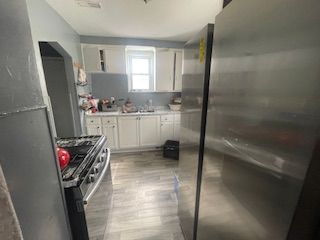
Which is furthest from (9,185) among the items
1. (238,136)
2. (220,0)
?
(220,0)

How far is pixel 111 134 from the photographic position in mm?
3188

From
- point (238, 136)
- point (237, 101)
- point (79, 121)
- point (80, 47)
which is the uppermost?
point (80, 47)

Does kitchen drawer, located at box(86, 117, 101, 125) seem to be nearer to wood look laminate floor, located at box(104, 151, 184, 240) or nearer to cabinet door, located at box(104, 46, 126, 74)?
wood look laminate floor, located at box(104, 151, 184, 240)

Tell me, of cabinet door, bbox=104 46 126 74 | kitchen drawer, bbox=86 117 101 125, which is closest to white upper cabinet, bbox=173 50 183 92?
cabinet door, bbox=104 46 126 74

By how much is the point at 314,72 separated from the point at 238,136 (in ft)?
1.12

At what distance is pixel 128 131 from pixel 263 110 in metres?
2.94

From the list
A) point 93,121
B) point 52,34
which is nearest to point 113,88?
point 93,121

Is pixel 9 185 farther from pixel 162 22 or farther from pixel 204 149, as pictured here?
pixel 162 22

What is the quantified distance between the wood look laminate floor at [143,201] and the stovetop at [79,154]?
90cm

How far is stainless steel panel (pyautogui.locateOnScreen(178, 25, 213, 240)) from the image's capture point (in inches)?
38.0

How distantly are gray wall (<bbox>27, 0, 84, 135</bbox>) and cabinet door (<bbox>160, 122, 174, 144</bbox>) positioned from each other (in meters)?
1.66

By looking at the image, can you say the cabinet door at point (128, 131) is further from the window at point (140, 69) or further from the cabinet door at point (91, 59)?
the cabinet door at point (91, 59)

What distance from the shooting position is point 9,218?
1.68 ft

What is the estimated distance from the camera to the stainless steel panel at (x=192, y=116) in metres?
0.97
